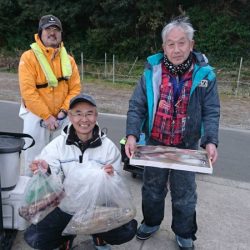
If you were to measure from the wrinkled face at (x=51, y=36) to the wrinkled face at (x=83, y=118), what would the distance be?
958mm

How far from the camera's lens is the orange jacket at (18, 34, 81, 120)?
3.50 meters

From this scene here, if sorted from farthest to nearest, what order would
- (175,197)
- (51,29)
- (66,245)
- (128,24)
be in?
1. (128,24)
2. (51,29)
3. (175,197)
4. (66,245)

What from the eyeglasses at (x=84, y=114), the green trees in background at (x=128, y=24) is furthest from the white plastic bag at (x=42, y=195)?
the green trees in background at (x=128, y=24)

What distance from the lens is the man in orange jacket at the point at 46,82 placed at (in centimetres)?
350

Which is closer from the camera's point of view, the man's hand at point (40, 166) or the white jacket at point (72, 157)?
the man's hand at point (40, 166)

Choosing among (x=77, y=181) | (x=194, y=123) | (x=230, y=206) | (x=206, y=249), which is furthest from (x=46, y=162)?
(x=230, y=206)

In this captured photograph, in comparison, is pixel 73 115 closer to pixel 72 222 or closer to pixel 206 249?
pixel 72 222

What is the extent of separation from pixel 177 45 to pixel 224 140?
4.43 metres

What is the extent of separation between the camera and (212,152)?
2.74m

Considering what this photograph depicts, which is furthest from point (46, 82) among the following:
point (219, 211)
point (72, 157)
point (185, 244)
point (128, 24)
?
point (128, 24)

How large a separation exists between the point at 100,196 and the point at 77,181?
0.18m

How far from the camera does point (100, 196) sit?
102 inches

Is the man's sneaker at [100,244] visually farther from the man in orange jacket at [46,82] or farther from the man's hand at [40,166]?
the man in orange jacket at [46,82]

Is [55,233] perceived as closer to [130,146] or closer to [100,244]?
[100,244]
